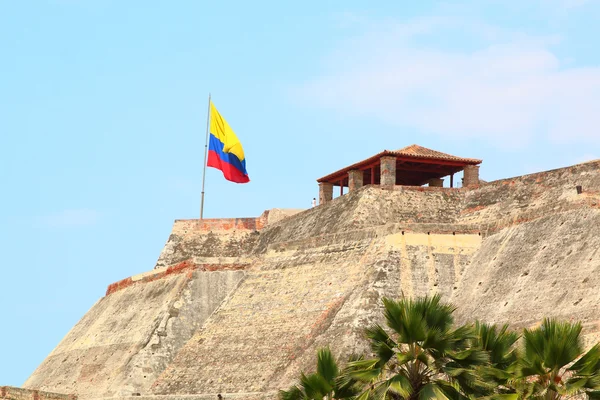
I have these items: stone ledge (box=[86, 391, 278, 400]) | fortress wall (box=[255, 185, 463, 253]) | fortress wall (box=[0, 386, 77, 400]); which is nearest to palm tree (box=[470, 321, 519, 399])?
stone ledge (box=[86, 391, 278, 400])

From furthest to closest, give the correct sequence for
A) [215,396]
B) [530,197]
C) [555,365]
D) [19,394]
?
[530,197] < [19,394] < [215,396] < [555,365]

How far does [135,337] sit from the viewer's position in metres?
39.7

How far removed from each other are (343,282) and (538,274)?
671 centimetres

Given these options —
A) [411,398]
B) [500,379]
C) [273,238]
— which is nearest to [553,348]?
[500,379]

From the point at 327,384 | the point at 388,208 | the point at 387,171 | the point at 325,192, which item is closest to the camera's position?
the point at 327,384

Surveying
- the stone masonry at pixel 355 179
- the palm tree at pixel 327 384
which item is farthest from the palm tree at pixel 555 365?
the stone masonry at pixel 355 179

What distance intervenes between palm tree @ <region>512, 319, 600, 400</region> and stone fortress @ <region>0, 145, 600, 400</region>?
5958 mm

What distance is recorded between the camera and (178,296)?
39.8 meters

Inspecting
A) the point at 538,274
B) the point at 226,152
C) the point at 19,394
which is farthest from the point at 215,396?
the point at 226,152

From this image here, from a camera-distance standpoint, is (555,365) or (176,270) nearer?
(555,365)

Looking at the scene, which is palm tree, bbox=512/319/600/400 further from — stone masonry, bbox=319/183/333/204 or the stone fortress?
stone masonry, bbox=319/183/333/204

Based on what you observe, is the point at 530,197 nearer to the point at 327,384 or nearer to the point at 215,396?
the point at 215,396

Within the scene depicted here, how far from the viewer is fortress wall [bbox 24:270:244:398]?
37.7 meters

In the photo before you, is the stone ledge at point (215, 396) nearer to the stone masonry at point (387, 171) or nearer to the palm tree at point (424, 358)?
the palm tree at point (424, 358)
